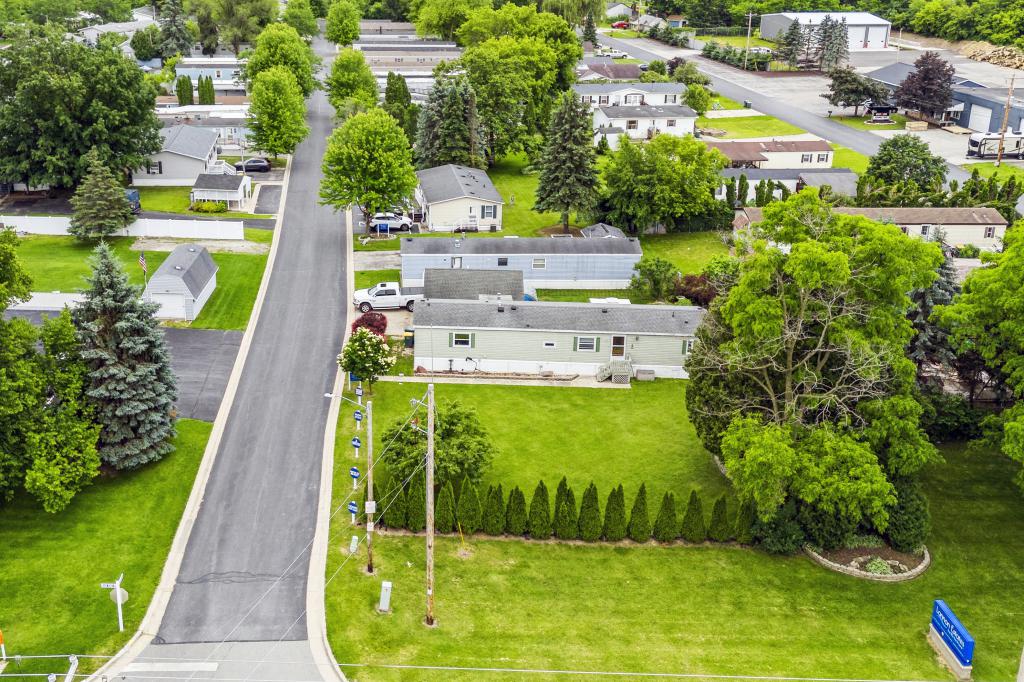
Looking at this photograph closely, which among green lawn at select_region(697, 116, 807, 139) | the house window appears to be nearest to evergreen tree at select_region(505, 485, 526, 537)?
the house window

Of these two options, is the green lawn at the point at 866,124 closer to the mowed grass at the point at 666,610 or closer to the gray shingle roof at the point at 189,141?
the gray shingle roof at the point at 189,141

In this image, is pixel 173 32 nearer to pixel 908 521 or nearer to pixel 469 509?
pixel 469 509

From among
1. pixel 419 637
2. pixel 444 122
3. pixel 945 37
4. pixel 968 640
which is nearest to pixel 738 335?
pixel 968 640

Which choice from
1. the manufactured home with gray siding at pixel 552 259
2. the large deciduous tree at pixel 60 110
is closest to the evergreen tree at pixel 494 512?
the manufactured home with gray siding at pixel 552 259

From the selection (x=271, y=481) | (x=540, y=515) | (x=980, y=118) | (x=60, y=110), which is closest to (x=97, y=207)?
(x=60, y=110)

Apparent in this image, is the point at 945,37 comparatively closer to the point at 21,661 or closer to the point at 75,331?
the point at 75,331

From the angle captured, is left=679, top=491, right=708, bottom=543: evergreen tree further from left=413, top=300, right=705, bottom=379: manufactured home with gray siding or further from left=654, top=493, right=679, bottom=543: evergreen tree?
left=413, top=300, right=705, bottom=379: manufactured home with gray siding
